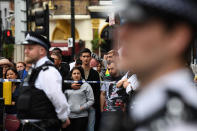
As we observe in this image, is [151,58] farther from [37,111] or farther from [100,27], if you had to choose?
[100,27]

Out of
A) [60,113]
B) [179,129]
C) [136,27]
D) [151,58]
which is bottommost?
[60,113]

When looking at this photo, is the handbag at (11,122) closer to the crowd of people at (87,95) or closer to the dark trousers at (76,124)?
the crowd of people at (87,95)

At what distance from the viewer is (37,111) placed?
5.86 meters

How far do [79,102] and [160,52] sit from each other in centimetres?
731

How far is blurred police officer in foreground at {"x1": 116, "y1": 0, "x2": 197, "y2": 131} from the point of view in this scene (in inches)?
59.0

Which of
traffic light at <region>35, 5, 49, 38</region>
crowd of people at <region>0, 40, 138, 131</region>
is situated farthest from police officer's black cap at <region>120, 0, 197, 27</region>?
traffic light at <region>35, 5, 49, 38</region>

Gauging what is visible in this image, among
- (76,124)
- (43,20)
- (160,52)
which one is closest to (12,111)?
(76,124)

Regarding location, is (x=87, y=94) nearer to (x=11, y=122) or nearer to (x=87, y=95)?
(x=87, y=95)

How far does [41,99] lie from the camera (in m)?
5.87

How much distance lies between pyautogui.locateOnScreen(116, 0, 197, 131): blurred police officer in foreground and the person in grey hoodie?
7.11m

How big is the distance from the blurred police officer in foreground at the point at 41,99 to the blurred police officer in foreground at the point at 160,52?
4281 mm

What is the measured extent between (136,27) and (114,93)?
6.88m

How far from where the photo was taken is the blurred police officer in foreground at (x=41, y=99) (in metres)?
5.80

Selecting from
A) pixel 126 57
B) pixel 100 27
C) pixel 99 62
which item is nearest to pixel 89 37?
pixel 100 27
